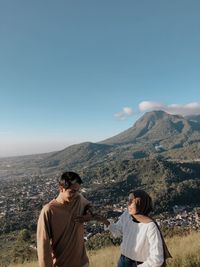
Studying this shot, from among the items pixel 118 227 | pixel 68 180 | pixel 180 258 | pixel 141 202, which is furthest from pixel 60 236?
pixel 180 258

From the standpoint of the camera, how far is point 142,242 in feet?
10.3

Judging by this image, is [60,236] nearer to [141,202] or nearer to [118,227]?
[118,227]

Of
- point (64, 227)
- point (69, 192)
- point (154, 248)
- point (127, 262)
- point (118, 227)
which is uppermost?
point (69, 192)

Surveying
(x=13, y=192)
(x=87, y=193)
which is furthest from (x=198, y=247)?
(x=13, y=192)

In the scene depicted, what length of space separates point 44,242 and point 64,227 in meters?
0.24

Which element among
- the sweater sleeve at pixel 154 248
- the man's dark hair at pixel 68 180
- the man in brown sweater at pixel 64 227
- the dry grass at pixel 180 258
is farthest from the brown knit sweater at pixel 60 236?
the dry grass at pixel 180 258

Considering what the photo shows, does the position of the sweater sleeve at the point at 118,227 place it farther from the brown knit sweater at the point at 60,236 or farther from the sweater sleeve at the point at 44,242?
the sweater sleeve at the point at 44,242

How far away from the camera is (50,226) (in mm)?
3059

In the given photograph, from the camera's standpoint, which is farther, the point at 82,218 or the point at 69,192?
the point at 82,218

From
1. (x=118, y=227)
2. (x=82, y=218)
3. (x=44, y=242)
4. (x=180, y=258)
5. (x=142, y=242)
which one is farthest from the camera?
(x=180, y=258)

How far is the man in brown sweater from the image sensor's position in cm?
302

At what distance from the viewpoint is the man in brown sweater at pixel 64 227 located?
302 cm

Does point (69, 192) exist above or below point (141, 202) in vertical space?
above

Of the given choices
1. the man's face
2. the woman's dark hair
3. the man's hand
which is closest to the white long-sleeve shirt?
the woman's dark hair
